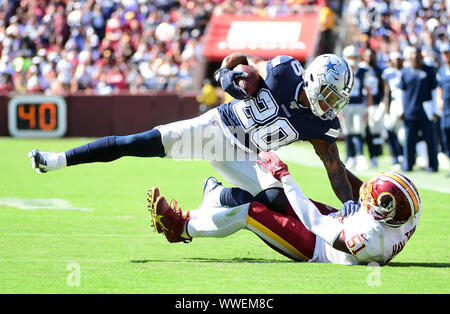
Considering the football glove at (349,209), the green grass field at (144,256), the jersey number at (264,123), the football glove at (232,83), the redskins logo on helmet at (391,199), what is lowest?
the green grass field at (144,256)

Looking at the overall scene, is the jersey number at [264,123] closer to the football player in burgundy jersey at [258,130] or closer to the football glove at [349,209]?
the football player in burgundy jersey at [258,130]

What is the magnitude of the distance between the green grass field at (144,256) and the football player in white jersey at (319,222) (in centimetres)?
14

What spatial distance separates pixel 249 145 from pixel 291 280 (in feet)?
5.53

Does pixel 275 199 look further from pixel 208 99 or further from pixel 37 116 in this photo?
pixel 37 116

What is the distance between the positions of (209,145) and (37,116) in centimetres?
1632

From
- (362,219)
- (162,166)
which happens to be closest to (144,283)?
(362,219)

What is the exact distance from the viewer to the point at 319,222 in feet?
18.8

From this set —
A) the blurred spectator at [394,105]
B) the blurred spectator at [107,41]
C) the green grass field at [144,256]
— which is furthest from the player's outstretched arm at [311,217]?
the blurred spectator at [107,41]

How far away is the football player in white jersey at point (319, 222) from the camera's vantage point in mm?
5555

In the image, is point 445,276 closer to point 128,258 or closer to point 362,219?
point 362,219

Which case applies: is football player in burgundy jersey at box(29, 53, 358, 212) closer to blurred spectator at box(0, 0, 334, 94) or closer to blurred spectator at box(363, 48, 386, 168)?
blurred spectator at box(363, 48, 386, 168)

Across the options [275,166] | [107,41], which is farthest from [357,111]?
[107,41]

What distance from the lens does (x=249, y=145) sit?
22.4 feet

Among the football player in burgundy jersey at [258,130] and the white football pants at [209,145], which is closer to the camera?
the football player in burgundy jersey at [258,130]
